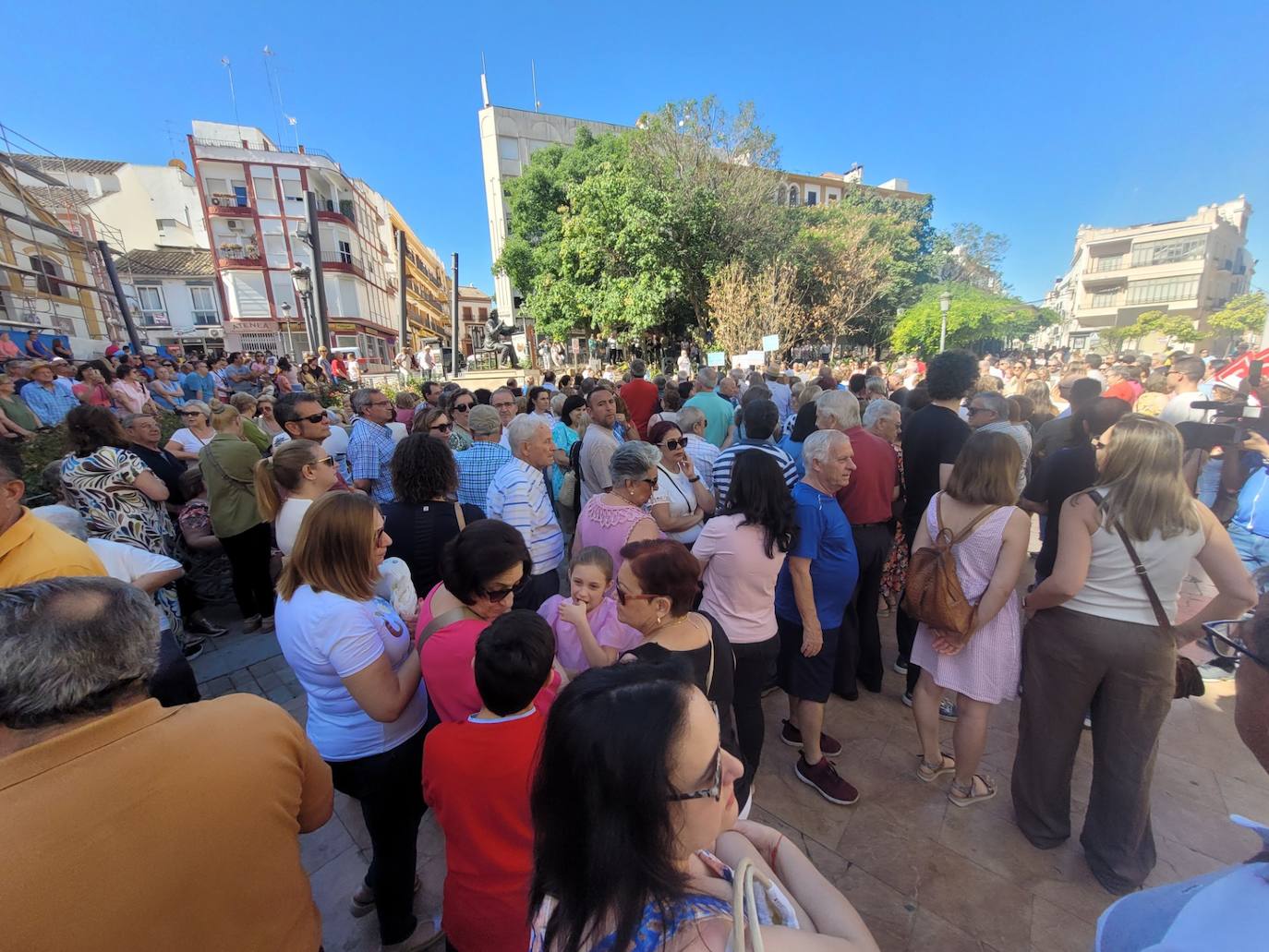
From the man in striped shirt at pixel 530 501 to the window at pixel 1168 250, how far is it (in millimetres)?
70317

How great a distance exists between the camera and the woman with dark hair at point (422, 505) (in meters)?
2.77

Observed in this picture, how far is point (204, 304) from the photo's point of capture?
113ft

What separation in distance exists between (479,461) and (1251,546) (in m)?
5.14

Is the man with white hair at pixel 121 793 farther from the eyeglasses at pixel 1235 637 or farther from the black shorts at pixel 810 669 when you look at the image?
the black shorts at pixel 810 669

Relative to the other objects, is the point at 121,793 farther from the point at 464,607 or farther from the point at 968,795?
the point at 968,795

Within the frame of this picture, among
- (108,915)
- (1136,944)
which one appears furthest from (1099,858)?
(108,915)

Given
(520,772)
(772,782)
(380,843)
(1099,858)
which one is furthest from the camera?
(772,782)

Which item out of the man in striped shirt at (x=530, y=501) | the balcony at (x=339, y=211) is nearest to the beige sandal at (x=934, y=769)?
the man in striped shirt at (x=530, y=501)

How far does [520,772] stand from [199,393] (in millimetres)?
13981

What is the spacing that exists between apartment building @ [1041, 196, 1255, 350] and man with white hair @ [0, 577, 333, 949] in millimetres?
60143

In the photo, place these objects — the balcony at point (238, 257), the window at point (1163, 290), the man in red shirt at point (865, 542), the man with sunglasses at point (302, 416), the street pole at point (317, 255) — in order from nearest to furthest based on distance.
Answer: the man in red shirt at point (865, 542), the man with sunglasses at point (302, 416), the street pole at point (317, 255), the balcony at point (238, 257), the window at point (1163, 290)

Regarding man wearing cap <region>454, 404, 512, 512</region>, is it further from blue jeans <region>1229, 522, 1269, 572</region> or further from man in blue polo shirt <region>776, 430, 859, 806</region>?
blue jeans <region>1229, 522, 1269, 572</region>

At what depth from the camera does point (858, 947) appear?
88 cm

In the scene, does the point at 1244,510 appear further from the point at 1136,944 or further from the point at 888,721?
the point at 1136,944
